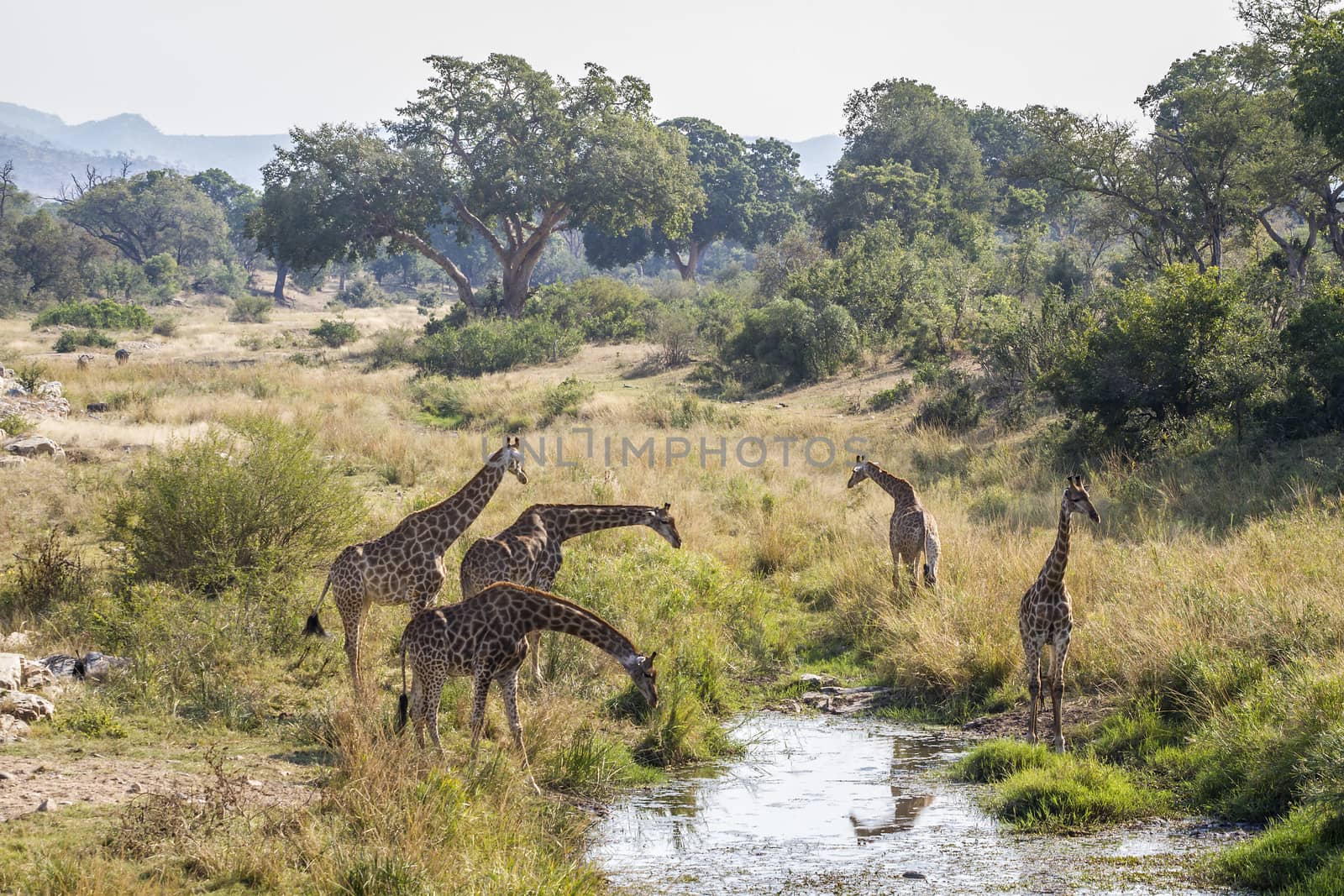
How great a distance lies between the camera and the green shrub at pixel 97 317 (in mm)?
48844

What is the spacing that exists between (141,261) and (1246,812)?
3305 inches

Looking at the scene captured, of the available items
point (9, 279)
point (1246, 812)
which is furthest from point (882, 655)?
point (9, 279)

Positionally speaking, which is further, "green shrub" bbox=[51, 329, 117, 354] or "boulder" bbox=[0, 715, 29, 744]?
"green shrub" bbox=[51, 329, 117, 354]

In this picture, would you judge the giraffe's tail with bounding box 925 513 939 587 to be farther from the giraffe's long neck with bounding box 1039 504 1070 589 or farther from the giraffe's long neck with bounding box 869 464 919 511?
the giraffe's long neck with bounding box 1039 504 1070 589

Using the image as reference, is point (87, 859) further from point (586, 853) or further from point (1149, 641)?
point (1149, 641)

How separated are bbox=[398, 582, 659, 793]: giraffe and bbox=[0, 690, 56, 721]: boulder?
2.56 m

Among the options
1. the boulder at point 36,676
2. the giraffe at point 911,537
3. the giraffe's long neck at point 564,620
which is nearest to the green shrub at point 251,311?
the giraffe at point 911,537

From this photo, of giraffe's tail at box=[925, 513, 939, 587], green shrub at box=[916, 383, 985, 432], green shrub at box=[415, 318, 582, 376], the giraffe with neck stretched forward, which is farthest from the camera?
green shrub at box=[415, 318, 582, 376]

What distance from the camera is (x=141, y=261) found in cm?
8075

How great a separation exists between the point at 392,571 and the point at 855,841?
13.3 ft

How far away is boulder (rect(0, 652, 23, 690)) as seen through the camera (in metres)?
8.52

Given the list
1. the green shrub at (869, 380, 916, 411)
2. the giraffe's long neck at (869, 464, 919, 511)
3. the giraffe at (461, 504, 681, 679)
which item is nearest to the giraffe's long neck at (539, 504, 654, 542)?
the giraffe at (461, 504, 681, 679)

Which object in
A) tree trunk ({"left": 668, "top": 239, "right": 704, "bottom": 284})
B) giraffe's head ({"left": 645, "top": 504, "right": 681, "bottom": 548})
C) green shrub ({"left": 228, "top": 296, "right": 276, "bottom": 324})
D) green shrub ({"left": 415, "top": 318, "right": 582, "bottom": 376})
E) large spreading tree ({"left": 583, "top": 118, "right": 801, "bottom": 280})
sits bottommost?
giraffe's head ({"left": 645, "top": 504, "right": 681, "bottom": 548})

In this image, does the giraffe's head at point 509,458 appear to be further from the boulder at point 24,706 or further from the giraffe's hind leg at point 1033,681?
the giraffe's hind leg at point 1033,681
